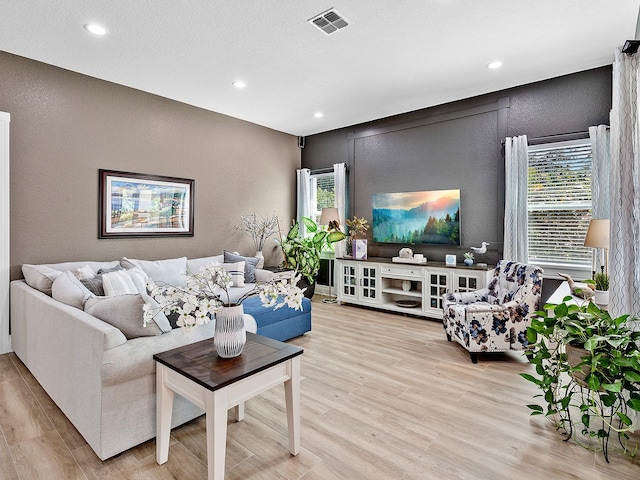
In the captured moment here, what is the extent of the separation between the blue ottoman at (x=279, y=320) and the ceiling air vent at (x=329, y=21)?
2.63 m

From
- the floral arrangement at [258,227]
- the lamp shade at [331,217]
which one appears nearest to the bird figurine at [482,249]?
the lamp shade at [331,217]

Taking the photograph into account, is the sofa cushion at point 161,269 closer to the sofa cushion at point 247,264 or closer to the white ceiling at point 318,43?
the sofa cushion at point 247,264

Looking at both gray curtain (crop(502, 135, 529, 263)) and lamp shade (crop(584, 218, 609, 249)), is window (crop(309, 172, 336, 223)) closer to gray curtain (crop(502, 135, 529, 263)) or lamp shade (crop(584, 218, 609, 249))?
gray curtain (crop(502, 135, 529, 263))

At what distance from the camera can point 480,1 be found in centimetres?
262

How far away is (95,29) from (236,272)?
284 centimetres

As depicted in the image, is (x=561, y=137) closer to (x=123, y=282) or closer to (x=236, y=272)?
(x=236, y=272)

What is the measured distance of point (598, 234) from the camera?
3.09 m

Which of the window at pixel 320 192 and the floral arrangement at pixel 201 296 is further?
the window at pixel 320 192

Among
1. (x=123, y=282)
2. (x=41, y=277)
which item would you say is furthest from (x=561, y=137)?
(x=41, y=277)

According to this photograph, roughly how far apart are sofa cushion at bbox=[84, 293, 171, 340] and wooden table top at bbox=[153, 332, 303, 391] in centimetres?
18

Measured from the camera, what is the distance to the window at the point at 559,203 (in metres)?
3.87

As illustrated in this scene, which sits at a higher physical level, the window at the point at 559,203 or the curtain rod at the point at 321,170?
the curtain rod at the point at 321,170

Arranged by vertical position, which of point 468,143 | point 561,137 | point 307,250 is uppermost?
point 468,143

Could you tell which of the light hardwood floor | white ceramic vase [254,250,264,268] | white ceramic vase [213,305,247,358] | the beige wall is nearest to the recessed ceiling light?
the beige wall
